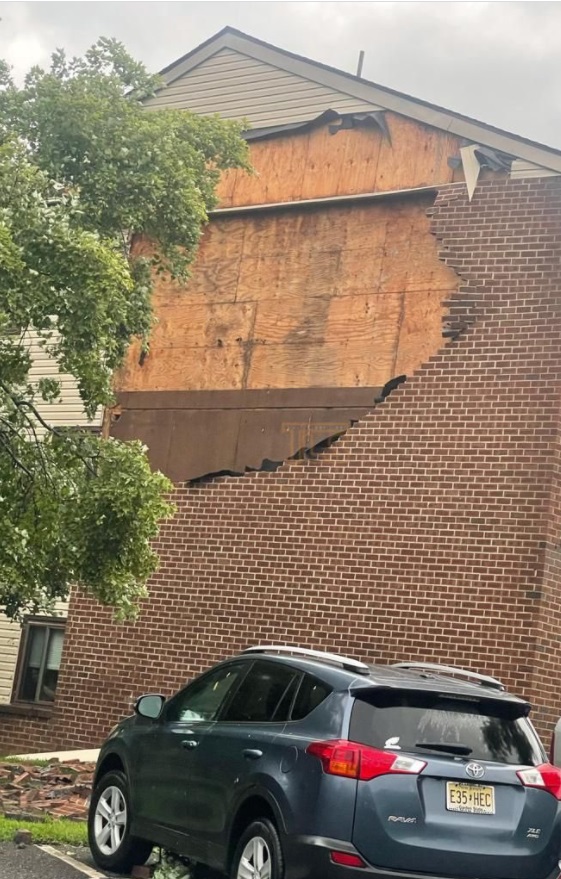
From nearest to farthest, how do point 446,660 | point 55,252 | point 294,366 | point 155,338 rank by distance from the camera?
point 55,252 < point 446,660 < point 294,366 < point 155,338

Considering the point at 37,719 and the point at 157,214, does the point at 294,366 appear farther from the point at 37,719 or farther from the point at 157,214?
the point at 37,719

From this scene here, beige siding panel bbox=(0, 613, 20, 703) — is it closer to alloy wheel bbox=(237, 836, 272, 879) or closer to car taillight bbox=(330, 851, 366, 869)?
alloy wheel bbox=(237, 836, 272, 879)

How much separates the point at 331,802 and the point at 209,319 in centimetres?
1084

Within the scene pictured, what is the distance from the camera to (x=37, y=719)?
17.7 meters

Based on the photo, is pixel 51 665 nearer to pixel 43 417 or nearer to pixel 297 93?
pixel 43 417

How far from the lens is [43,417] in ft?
62.4

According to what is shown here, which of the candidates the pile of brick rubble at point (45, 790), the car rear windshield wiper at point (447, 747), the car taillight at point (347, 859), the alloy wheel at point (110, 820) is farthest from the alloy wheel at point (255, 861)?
the pile of brick rubble at point (45, 790)

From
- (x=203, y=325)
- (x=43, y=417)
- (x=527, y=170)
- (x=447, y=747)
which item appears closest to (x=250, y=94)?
(x=203, y=325)

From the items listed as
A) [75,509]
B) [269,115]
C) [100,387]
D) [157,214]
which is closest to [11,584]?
[75,509]

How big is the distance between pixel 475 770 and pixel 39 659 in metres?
12.3

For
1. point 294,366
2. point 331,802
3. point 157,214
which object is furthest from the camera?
point 294,366

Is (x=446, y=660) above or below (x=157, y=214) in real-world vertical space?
below

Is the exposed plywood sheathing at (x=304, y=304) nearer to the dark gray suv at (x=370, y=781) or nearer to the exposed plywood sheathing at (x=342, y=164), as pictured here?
the exposed plywood sheathing at (x=342, y=164)

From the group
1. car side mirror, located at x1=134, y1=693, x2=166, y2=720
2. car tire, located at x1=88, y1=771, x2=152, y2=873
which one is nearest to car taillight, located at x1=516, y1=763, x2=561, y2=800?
car side mirror, located at x1=134, y1=693, x2=166, y2=720
